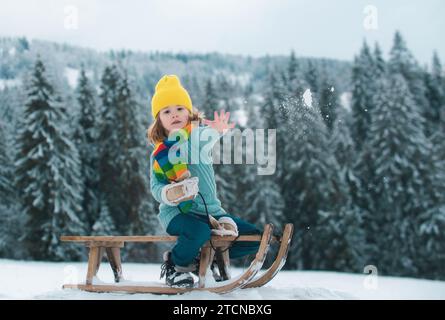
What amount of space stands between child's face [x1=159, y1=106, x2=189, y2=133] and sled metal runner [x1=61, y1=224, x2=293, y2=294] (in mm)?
800

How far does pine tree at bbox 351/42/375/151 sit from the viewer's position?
29297 mm

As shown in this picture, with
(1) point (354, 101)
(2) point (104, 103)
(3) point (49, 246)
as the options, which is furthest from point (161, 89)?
(1) point (354, 101)

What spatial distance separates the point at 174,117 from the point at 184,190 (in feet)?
2.10

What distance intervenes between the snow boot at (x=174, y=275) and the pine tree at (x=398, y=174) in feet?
74.6

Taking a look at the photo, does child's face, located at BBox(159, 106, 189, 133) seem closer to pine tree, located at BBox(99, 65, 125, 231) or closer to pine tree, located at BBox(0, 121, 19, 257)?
pine tree, located at BBox(99, 65, 125, 231)

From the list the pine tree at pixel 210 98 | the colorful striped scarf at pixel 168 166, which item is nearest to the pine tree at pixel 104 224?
the pine tree at pixel 210 98

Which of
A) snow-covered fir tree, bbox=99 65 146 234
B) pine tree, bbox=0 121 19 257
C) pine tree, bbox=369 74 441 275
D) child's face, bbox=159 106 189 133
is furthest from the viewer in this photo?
snow-covered fir tree, bbox=99 65 146 234

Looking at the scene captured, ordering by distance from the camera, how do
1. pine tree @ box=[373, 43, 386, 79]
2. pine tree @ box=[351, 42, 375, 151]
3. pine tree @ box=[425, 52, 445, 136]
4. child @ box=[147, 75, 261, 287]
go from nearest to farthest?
child @ box=[147, 75, 261, 287]
pine tree @ box=[351, 42, 375, 151]
pine tree @ box=[373, 43, 386, 79]
pine tree @ box=[425, 52, 445, 136]

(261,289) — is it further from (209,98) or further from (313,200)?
(209,98)

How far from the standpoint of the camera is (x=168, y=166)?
3641mm

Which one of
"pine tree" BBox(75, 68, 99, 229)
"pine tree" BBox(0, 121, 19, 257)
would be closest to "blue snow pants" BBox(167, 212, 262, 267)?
"pine tree" BBox(75, 68, 99, 229)

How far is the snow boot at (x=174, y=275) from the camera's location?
139 inches

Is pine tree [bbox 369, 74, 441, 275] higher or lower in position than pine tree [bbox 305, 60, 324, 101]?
lower

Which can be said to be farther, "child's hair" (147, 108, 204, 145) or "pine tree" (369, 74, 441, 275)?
"pine tree" (369, 74, 441, 275)
